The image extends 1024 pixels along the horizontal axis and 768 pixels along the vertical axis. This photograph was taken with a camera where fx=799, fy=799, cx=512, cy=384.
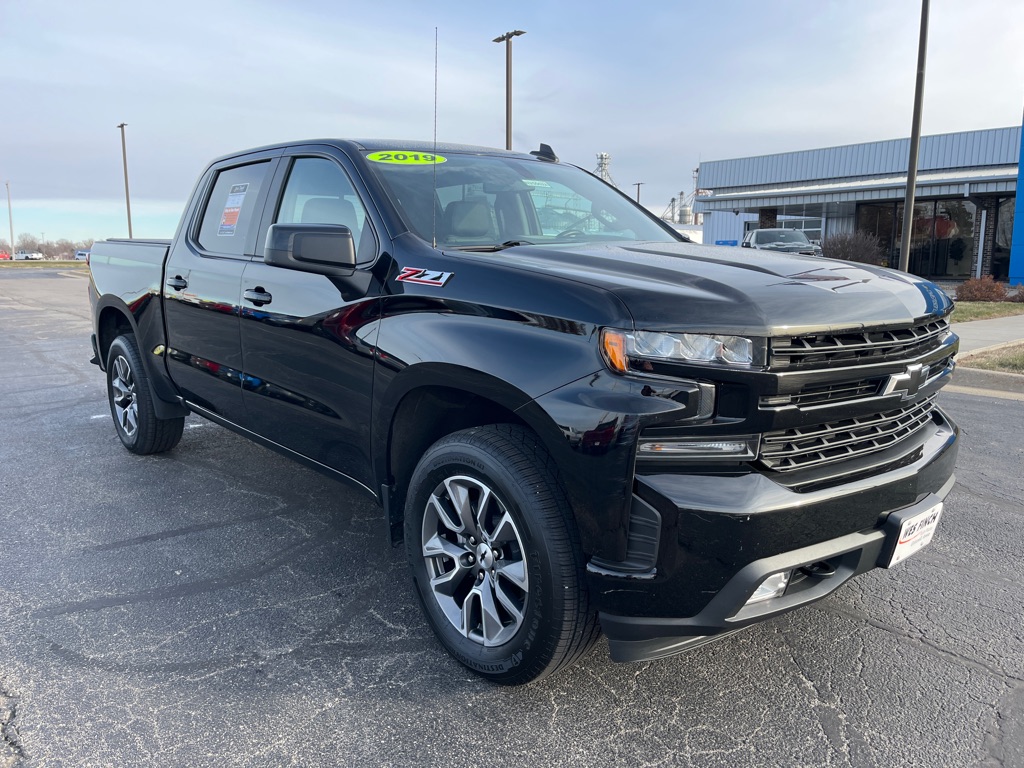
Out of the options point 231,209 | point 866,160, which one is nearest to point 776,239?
point 866,160


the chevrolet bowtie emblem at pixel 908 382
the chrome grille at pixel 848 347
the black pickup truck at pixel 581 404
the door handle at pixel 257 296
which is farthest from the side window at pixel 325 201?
the chevrolet bowtie emblem at pixel 908 382

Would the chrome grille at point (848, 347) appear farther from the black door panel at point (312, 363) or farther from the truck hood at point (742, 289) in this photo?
the black door panel at point (312, 363)

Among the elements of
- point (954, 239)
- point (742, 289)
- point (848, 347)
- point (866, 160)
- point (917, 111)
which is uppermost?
point (866, 160)

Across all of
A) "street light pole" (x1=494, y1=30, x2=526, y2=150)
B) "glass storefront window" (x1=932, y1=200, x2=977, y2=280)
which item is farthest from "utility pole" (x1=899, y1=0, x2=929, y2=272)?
"glass storefront window" (x1=932, y1=200, x2=977, y2=280)

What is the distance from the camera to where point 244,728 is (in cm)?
245

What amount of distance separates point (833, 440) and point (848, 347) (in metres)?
0.28

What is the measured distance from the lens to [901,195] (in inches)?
1035

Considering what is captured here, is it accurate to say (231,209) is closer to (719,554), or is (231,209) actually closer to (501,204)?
(501,204)

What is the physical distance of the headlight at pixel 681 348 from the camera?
7.25 feet

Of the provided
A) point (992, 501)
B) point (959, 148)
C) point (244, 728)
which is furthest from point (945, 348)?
point (959, 148)

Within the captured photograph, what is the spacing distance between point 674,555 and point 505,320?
880mm

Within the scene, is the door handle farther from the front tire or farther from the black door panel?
the front tire

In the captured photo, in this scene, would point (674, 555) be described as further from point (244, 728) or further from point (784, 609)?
point (244, 728)

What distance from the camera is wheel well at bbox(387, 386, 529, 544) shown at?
274 cm
